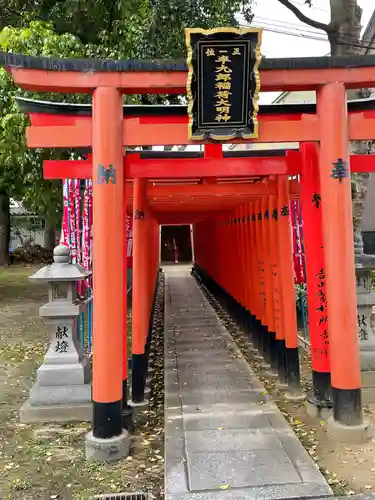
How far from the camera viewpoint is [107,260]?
4.45 metres

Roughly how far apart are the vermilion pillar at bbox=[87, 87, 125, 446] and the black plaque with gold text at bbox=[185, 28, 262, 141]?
0.79 metres

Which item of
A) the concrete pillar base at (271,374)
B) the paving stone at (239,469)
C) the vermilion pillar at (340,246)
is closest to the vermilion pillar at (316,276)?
the vermilion pillar at (340,246)

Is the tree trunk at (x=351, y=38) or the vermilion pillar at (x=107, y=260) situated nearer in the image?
the vermilion pillar at (x=107, y=260)

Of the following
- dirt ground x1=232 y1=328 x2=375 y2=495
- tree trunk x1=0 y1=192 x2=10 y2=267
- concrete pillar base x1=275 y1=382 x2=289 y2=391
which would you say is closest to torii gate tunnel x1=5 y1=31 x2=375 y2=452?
dirt ground x1=232 y1=328 x2=375 y2=495

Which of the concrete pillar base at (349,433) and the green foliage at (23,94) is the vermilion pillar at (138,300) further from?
the green foliage at (23,94)

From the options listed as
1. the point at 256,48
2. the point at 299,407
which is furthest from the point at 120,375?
the point at 256,48

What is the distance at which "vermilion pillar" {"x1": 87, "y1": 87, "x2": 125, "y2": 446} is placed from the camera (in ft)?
14.5

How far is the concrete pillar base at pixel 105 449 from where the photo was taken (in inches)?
170

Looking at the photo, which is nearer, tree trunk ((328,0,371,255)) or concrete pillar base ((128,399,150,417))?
concrete pillar base ((128,399,150,417))

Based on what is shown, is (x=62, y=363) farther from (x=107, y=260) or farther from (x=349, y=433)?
(x=349, y=433)

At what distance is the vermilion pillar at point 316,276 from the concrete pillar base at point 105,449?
2339 mm

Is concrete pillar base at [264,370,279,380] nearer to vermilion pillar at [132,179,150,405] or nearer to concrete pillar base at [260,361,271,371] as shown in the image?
concrete pillar base at [260,361,271,371]

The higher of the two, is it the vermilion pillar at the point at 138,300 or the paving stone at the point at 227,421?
the vermilion pillar at the point at 138,300

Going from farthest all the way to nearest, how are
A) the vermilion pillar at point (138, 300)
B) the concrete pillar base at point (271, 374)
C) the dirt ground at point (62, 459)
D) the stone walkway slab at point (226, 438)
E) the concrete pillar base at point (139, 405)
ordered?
1. the concrete pillar base at point (271, 374)
2. the vermilion pillar at point (138, 300)
3. the concrete pillar base at point (139, 405)
4. the dirt ground at point (62, 459)
5. the stone walkway slab at point (226, 438)
